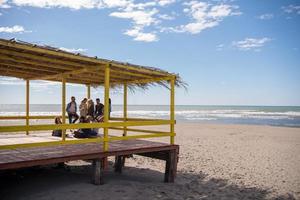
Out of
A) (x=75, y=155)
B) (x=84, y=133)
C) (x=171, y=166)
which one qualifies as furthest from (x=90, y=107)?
(x=75, y=155)

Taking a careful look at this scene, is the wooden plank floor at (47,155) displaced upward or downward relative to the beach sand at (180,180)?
upward

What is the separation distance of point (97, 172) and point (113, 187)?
57 centimetres

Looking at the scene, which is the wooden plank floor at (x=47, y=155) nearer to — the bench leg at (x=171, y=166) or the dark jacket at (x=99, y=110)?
the bench leg at (x=171, y=166)

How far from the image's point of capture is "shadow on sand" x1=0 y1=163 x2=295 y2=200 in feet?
24.3

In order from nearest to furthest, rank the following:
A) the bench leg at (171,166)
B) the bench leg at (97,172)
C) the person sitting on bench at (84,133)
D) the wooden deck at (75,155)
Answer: the wooden deck at (75,155), the bench leg at (97,172), the bench leg at (171,166), the person sitting on bench at (84,133)

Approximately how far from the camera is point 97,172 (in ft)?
26.0

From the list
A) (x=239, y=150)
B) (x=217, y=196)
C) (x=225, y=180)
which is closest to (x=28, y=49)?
(x=217, y=196)

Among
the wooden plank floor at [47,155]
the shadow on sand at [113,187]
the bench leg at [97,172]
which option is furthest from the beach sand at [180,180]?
the wooden plank floor at [47,155]

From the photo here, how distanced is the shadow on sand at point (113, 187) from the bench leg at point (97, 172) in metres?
0.17

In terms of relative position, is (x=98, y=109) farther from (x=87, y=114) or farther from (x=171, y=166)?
(x=171, y=166)

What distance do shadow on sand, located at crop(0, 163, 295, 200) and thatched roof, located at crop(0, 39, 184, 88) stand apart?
302cm

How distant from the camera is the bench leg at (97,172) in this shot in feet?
25.8

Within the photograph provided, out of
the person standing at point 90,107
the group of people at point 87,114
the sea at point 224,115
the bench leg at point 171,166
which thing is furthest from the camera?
the sea at point 224,115

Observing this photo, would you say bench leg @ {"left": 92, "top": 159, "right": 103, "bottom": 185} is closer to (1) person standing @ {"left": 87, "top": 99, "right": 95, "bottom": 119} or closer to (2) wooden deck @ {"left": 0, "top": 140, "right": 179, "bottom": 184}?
(2) wooden deck @ {"left": 0, "top": 140, "right": 179, "bottom": 184}
